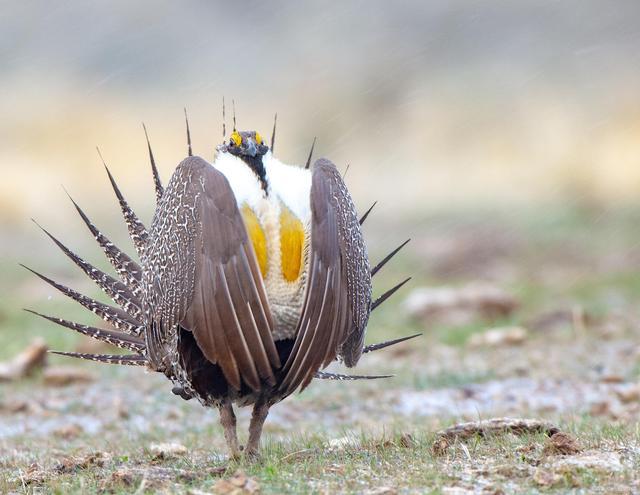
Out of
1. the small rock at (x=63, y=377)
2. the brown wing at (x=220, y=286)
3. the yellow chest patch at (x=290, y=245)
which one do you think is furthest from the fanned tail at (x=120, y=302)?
the small rock at (x=63, y=377)

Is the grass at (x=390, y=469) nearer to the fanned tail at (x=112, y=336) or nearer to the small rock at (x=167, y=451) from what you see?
the small rock at (x=167, y=451)

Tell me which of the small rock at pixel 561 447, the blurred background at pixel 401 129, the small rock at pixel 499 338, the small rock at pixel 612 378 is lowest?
the small rock at pixel 561 447

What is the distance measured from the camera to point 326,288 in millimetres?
3498

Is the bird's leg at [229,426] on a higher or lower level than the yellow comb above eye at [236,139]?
lower

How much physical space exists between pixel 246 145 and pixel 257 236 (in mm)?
366

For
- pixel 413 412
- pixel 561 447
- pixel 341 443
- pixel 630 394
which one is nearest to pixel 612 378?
pixel 630 394

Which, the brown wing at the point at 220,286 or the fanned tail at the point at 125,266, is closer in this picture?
the brown wing at the point at 220,286

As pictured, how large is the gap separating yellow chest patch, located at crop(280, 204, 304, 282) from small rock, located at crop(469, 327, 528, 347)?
4264 mm

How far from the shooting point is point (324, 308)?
11.5 feet

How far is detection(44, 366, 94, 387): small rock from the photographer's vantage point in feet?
21.6

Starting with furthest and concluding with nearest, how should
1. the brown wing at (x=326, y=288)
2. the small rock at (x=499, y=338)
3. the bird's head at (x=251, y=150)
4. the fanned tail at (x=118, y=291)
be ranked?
the small rock at (x=499, y=338) → the fanned tail at (x=118, y=291) → the bird's head at (x=251, y=150) → the brown wing at (x=326, y=288)

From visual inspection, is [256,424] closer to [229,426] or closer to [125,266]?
[229,426]

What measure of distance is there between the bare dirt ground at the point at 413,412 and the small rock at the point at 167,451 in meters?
0.01

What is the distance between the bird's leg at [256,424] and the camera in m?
3.91
